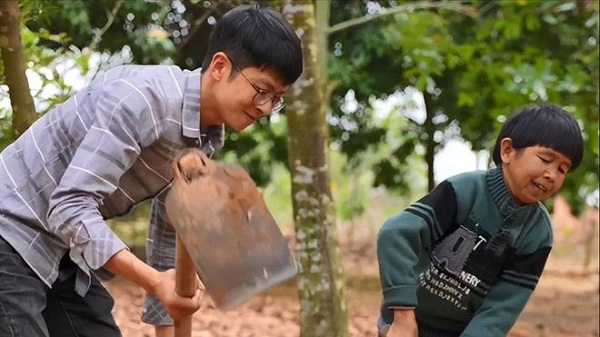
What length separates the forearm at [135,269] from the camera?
2365 mm

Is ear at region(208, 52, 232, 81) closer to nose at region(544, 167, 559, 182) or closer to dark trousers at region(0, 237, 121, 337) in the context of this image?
dark trousers at region(0, 237, 121, 337)

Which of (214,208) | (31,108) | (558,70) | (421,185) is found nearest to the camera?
(214,208)

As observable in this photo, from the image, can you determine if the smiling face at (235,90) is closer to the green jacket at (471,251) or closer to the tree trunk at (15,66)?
the green jacket at (471,251)

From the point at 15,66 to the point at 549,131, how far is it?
2324mm

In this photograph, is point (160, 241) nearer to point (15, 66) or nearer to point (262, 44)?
point (262, 44)

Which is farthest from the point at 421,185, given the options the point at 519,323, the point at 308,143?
the point at 308,143

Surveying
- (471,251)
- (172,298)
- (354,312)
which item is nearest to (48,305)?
(172,298)

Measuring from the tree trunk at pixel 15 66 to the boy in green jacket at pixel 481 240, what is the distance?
189 centimetres

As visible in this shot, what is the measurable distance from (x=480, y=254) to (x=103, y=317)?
1.18 meters

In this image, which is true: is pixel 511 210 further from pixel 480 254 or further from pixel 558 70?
pixel 558 70

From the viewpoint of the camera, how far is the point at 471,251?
317 cm

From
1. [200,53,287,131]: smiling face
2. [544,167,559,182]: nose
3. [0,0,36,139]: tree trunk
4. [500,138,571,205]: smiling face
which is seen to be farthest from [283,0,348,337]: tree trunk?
[200,53,287,131]: smiling face

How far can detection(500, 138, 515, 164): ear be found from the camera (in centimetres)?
315

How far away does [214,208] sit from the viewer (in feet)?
8.09
